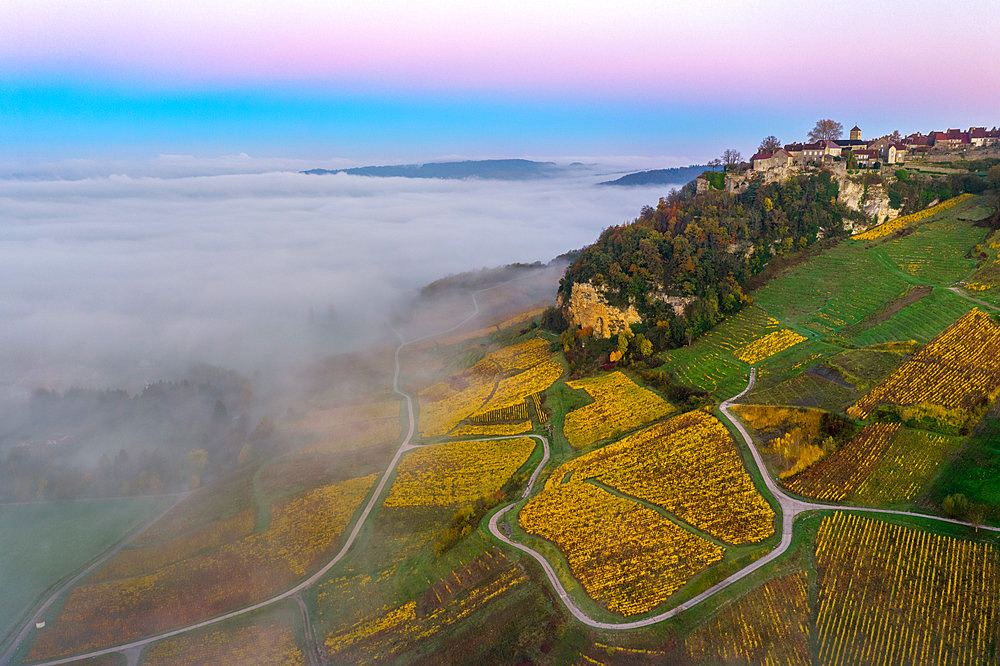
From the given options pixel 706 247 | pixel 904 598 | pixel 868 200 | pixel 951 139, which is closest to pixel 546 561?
pixel 904 598

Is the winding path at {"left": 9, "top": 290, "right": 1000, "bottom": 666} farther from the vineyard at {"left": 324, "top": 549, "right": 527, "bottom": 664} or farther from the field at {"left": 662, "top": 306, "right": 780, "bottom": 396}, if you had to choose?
the vineyard at {"left": 324, "top": 549, "right": 527, "bottom": 664}

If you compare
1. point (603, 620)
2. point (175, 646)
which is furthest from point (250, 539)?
point (603, 620)

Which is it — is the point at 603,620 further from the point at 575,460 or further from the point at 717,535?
the point at 575,460

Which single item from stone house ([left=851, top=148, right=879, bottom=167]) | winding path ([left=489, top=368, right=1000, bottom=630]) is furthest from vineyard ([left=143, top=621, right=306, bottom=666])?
stone house ([left=851, top=148, right=879, bottom=167])

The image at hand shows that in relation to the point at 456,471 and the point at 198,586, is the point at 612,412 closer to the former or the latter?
the point at 456,471

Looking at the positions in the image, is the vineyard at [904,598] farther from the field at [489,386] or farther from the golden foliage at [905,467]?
the field at [489,386]

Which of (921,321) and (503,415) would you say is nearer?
(921,321)

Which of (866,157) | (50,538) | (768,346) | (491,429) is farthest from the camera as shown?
(866,157)
